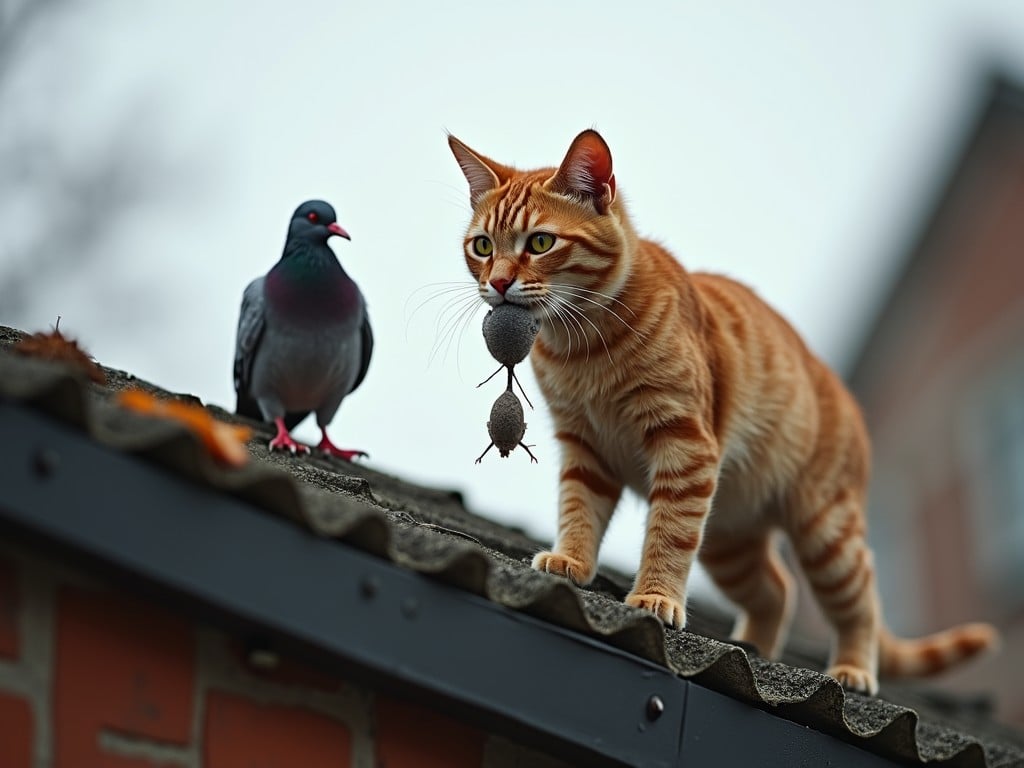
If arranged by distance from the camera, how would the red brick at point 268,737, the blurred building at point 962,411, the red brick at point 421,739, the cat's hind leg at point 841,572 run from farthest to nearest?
the blurred building at point 962,411, the cat's hind leg at point 841,572, the red brick at point 421,739, the red brick at point 268,737

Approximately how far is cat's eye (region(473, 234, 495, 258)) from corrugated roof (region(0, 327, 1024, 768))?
689 mm

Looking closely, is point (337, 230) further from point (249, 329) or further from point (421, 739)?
point (421, 739)

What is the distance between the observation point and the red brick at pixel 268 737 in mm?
1831

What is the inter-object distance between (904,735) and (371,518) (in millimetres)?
1253

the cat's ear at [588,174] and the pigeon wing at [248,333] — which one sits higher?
the cat's ear at [588,174]

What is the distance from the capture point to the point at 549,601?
200cm

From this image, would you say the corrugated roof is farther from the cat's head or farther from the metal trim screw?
the cat's head

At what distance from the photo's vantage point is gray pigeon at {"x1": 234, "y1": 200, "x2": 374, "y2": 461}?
3.26 metres

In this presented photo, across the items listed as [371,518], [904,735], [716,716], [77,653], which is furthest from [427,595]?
[904,735]

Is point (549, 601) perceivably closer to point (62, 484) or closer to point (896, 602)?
point (62, 484)

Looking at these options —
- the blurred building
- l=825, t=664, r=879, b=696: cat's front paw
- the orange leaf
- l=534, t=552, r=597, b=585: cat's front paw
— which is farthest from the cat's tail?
the blurred building

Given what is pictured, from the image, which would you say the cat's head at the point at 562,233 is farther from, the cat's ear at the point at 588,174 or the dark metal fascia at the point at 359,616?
the dark metal fascia at the point at 359,616

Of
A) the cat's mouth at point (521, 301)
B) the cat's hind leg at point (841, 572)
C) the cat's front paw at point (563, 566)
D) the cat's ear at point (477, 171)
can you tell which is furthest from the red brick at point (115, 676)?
the cat's hind leg at point (841, 572)

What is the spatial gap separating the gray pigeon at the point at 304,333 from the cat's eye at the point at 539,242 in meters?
0.51
